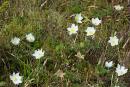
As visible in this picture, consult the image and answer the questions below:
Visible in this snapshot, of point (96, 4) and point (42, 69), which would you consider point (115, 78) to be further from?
point (96, 4)

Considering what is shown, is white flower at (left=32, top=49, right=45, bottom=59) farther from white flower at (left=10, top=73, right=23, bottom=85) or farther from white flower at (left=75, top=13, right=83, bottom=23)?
white flower at (left=75, top=13, right=83, bottom=23)

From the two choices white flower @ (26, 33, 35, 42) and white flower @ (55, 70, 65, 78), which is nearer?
white flower @ (55, 70, 65, 78)

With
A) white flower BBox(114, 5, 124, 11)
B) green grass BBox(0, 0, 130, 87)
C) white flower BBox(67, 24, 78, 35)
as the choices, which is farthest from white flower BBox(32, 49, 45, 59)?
white flower BBox(114, 5, 124, 11)

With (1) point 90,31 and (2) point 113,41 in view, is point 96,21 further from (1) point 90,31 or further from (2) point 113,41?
(2) point 113,41

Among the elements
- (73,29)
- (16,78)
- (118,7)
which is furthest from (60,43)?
(118,7)

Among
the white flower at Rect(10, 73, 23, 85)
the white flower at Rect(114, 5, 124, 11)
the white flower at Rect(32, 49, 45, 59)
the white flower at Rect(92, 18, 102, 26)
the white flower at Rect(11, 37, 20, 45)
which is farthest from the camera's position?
the white flower at Rect(114, 5, 124, 11)

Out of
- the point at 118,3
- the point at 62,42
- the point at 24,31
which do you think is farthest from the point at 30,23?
the point at 118,3

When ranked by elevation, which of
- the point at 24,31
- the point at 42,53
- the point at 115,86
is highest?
the point at 24,31

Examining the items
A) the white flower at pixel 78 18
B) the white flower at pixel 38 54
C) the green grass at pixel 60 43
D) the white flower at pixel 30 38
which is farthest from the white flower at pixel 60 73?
the white flower at pixel 78 18
